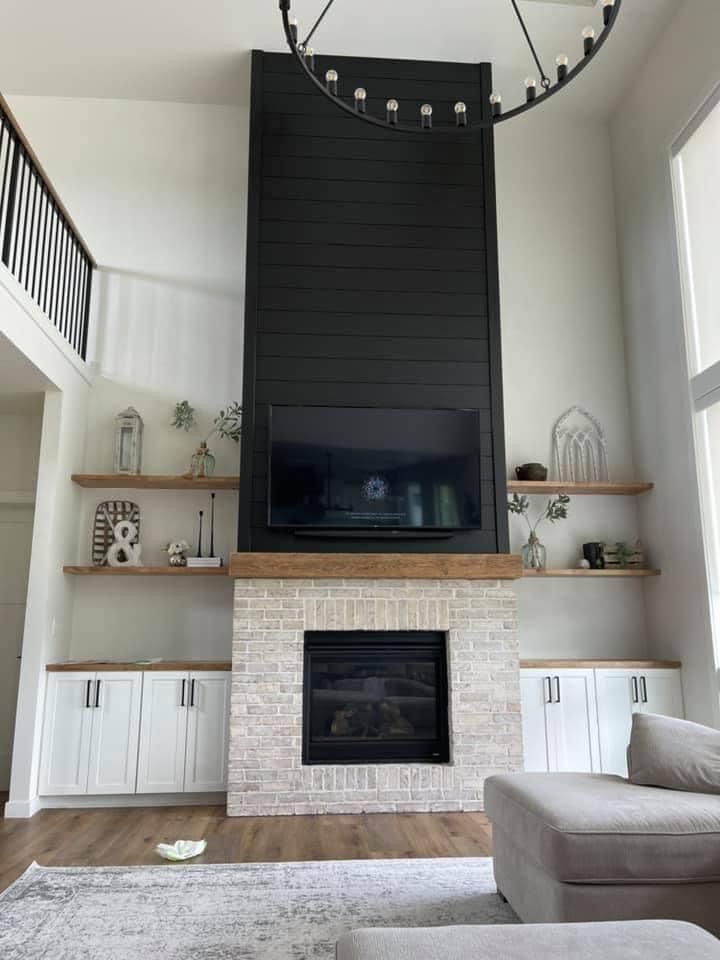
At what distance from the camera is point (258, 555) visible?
458cm

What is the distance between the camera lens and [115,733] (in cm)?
461

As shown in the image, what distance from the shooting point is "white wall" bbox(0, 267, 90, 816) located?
14.2 ft

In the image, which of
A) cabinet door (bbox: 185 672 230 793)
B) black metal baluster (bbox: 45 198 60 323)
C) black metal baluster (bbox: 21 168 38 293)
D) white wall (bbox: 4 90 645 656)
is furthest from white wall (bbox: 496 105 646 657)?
black metal baluster (bbox: 21 168 38 293)

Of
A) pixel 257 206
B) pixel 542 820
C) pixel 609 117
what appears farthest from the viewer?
pixel 609 117

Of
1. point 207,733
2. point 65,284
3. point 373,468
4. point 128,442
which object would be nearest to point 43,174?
point 65,284

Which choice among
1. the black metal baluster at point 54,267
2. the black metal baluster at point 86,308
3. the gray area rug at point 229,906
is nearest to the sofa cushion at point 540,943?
the gray area rug at point 229,906

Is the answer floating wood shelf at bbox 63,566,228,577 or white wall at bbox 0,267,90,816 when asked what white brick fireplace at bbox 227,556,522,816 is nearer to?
floating wood shelf at bbox 63,566,228,577

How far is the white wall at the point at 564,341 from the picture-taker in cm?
546

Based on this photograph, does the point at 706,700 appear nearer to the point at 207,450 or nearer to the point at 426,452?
the point at 426,452

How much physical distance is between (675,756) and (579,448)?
10.7ft

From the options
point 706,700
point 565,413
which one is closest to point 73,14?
point 565,413

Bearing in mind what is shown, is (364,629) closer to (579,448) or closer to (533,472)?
(533,472)

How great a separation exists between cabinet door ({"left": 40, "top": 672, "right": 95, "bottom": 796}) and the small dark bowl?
334 centimetres

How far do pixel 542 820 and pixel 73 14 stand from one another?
5.93 m
